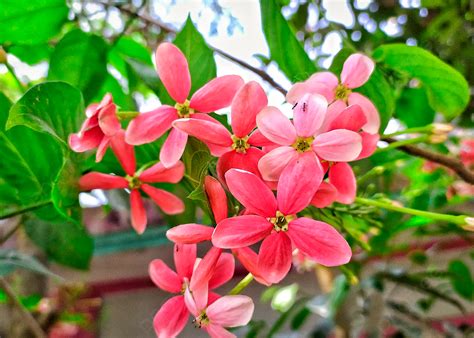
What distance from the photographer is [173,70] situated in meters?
0.29

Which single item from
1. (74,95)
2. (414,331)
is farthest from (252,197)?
(414,331)

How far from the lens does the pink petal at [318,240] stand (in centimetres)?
23

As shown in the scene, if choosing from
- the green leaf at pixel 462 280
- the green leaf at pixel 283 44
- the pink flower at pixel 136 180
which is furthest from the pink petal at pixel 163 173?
the green leaf at pixel 462 280

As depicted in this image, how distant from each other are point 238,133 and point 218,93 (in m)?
0.04

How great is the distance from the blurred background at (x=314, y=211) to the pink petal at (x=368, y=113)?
0.06 m

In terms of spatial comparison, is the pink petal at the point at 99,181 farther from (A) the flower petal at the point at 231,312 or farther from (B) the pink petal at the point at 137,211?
(A) the flower petal at the point at 231,312

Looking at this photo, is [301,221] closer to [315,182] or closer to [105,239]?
[315,182]

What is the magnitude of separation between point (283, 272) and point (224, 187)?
51mm

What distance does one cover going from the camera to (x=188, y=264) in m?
0.29

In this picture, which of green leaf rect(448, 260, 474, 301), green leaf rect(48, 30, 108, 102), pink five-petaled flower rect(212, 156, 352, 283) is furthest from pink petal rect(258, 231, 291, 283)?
green leaf rect(448, 260, 474, 301)

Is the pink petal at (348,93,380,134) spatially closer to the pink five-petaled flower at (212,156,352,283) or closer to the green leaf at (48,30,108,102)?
the pink five-petaled flower at (212,156,352,283)

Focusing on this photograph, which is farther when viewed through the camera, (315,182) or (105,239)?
(105,239)

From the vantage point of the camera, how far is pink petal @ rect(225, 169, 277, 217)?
230mm

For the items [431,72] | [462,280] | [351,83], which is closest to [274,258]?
[351,83]
